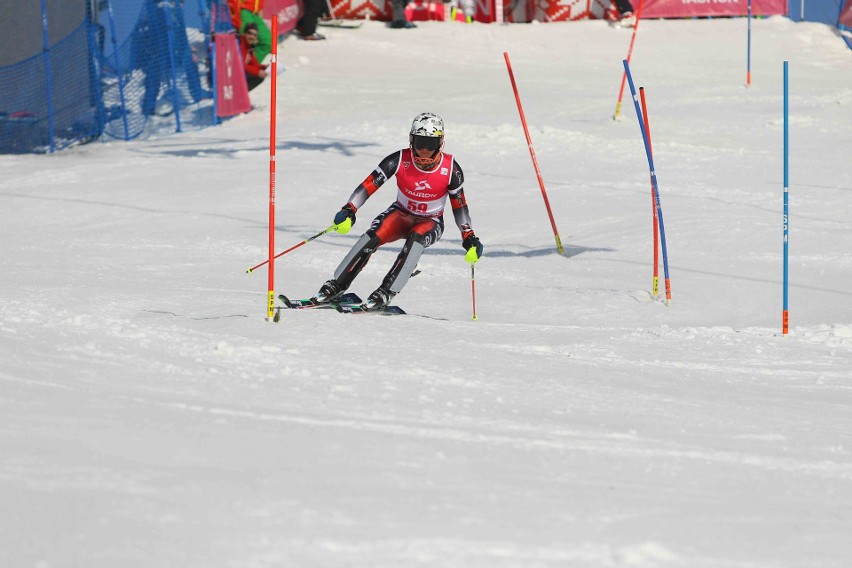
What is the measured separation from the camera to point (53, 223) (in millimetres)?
13031

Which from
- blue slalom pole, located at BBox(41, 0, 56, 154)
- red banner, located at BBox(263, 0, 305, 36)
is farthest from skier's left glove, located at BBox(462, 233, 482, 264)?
red banner, located at BBox(263, 0, 305, 36)

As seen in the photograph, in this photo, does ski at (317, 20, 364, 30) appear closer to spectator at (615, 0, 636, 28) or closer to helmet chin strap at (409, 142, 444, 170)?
spectator at (615, 0, 636, 28)

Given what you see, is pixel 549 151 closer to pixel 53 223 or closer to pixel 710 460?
pixel 53 223

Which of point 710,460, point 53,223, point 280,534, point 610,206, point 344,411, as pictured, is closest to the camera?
point 280,534

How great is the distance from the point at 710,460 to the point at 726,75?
19114mm

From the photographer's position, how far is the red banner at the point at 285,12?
2403 centimetres

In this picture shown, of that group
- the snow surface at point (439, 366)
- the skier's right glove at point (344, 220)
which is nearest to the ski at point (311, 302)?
the snow surface at point (439, 366)

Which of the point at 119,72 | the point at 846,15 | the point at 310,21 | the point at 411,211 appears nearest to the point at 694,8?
the point at 846,15

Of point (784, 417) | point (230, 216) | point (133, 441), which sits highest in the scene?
point (133, 441)

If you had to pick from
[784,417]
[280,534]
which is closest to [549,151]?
[784,417]

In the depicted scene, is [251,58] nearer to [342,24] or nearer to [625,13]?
[342,24]

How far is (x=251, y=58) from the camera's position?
68.3 feet

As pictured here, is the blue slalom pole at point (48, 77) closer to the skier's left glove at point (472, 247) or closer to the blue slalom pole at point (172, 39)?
the blue slalom pole at point (172, 39)

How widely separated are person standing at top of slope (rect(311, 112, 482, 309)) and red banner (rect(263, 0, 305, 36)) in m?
15.1
